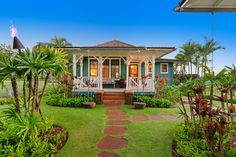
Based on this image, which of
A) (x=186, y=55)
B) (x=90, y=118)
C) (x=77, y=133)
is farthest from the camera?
(x=186, y=55)

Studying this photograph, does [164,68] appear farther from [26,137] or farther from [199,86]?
[26,137]

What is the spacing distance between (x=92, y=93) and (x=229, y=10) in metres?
10.1

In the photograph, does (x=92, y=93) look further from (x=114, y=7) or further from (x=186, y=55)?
(x=186, y=55)

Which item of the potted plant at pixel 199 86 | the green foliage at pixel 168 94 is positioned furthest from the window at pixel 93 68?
the potted plant at pixel 199 86

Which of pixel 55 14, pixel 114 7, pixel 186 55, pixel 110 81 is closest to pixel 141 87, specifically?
pixel 110 81

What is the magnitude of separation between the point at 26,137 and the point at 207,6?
5222 mm

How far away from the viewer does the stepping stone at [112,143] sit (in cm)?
532

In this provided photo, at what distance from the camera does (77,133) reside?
6.31 meters

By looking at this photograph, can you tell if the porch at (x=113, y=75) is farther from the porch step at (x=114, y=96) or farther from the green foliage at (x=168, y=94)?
the green foliage at (x=168, y=94)

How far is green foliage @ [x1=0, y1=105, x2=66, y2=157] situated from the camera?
15.2 feet

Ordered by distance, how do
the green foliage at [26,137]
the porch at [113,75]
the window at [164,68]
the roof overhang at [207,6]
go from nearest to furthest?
the roof overhang at [207,6] → the green foliage at [26,137] → the porch at [113,75] → the window at [164,68]

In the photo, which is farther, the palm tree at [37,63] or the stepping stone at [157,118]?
the stepping stone at [157,118]

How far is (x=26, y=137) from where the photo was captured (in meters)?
5.14

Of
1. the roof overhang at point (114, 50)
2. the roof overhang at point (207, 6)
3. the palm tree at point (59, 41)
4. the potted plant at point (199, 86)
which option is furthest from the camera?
the palm tree at point (59, 41)
